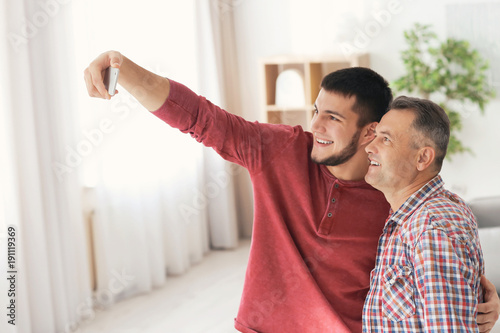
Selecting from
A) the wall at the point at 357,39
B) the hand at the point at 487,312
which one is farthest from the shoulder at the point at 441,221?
the wall at the point at 357,39

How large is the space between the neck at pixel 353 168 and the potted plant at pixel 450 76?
2.74 metres

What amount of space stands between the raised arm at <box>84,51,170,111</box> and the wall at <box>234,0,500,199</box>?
3.25 metres

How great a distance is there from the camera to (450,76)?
436 centimetres

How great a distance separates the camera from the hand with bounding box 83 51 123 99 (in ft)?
4.63

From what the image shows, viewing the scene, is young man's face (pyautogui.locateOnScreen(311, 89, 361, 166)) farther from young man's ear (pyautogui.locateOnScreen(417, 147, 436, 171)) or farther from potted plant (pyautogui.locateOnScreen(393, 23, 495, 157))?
potted plant (pyautogui.locateOnScreen(393, 23, 495, 157))

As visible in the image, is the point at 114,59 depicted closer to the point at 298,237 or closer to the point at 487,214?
the point at 298,237

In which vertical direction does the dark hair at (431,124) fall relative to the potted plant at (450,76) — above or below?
below

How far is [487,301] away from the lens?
1420mm

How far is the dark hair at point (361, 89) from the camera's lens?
69.0 inches

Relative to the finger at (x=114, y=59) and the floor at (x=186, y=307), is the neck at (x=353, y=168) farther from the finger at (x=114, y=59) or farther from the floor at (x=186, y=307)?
the floor at (x=186, y=307)

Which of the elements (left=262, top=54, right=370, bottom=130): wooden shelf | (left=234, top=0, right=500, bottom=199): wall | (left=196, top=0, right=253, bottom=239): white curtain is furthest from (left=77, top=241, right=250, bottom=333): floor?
(left=234, top=0, right=500, bottom=199): wall

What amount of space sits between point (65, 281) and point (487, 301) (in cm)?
231

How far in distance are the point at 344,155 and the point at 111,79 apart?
71 centimetres

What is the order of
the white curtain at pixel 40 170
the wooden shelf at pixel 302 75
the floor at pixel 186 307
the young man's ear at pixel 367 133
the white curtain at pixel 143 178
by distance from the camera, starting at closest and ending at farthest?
the young man's ear at pixel 367 133 < the white curtain at pixel 40 170 < the floor at pixel 186 307 < the white curtain at pixel 143 178 < the wooden shelf at pixel 302 75
